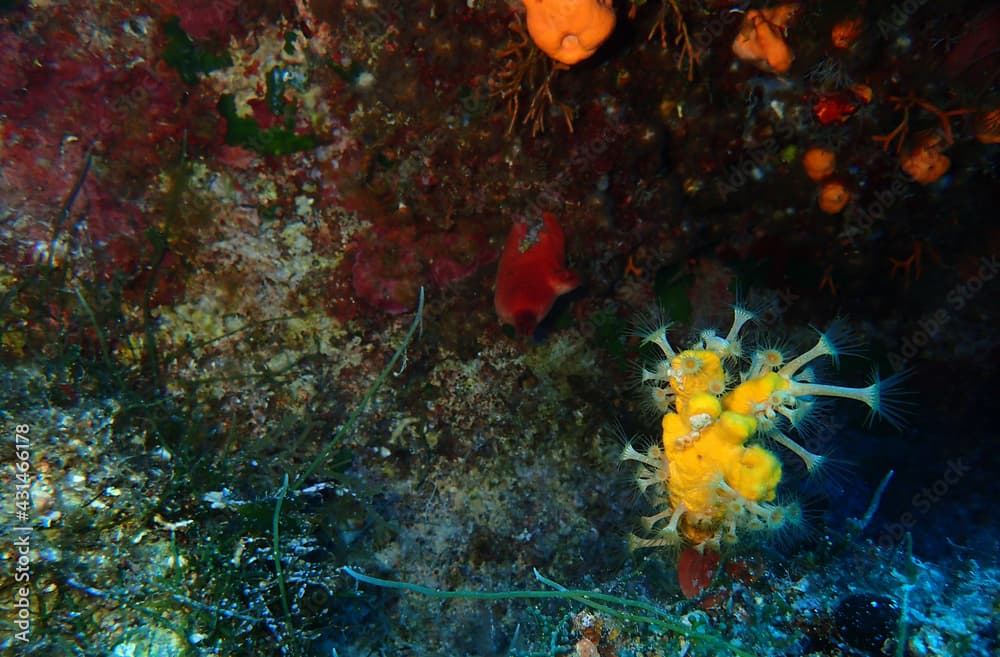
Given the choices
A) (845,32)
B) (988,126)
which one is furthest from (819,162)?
(988,126)

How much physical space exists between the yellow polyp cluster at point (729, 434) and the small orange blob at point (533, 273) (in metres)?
1.18

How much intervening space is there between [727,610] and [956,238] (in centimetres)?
401

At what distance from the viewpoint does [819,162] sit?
3.98 m

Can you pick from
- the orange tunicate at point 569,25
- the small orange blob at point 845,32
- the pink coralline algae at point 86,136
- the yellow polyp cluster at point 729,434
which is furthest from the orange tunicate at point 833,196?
the pink coralline algae at point 86,136

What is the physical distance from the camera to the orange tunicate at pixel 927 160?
3.77 meters

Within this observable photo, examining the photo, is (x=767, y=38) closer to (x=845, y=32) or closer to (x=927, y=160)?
(x=845, y=32)

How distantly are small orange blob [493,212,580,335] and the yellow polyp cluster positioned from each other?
1182 mm

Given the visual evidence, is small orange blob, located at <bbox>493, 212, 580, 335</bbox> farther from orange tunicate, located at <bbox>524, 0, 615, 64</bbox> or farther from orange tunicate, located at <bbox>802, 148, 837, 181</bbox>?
orange tunicate, located at <bbox>802, 148, 837, 181</bbox>

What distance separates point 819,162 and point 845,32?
91 centimetres

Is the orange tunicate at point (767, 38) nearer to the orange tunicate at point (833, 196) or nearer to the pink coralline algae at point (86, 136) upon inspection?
the orange tunicate at point (833, 196)

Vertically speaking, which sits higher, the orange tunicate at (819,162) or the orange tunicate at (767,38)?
the orange tunicate at (767,38)

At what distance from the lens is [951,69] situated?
11.7 ft

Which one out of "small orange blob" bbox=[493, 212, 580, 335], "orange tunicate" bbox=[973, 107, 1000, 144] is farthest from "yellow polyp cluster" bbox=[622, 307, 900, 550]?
"orange tunicate" bbox=[973, 107, 1000, 144]

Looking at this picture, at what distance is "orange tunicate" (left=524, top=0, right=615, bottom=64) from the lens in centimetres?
305
